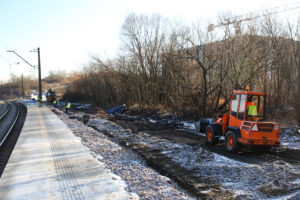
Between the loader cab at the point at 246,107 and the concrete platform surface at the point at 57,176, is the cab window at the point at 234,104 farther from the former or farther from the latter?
the concrete platform surface at the point at 57,176

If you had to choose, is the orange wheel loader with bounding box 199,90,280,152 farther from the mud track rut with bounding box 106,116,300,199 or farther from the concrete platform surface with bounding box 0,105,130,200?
the concrete platform surface with bounding box 0,105,130,200

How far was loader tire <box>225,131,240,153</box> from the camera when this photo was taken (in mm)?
8961

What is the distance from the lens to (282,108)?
668 inches

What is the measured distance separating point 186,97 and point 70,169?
46.9ft

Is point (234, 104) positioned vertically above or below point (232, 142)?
above

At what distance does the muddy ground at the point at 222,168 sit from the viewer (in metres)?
5.77

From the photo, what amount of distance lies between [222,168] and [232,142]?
2.19m

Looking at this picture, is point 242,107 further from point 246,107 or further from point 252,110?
point 252,110

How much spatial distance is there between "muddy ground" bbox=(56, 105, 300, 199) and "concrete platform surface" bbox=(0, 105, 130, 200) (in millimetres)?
1807

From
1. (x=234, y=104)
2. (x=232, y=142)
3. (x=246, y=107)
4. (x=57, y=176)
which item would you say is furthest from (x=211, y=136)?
(x=57, y=176)

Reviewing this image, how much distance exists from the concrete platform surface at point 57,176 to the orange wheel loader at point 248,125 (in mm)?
4674

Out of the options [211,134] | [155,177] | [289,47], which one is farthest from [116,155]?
[289,47]

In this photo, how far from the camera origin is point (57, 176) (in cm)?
635

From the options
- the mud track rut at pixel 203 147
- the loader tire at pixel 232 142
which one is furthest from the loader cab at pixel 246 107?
the mud track rut at pixel 203 147
